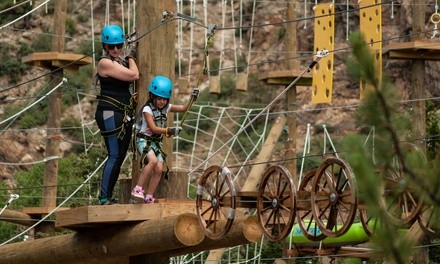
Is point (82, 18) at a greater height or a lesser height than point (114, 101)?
greater

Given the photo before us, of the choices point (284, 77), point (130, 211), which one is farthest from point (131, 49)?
point (284, 77)

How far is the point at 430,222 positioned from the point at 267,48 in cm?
2937

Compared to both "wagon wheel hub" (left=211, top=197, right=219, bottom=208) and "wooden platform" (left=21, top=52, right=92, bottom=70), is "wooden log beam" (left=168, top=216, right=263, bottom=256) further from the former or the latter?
"wooden platform" (left=21, top=52, right=92, bottom=70)

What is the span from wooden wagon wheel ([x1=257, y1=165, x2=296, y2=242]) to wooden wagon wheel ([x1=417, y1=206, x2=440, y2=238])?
800 mm

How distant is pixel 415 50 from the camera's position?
1692 centimetres

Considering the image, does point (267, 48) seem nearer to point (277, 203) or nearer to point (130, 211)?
point (130, 211)

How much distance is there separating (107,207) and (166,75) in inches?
42.1

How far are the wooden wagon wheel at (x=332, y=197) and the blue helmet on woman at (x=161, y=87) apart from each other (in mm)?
1443

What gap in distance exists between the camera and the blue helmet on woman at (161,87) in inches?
410

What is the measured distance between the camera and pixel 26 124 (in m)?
35.7

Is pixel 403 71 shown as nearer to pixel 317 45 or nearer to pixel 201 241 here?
pixel 317 45

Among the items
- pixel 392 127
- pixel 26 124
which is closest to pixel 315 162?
pixel 26 124

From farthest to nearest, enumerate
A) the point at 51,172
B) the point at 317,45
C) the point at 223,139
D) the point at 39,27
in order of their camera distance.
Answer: the point at 39,27 → the point at 223,139 → the point at 51,172 → the point at 317,45

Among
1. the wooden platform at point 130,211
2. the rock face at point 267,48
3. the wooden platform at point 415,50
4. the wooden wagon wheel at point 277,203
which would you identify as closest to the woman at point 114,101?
the wooden platform at point 130,211
